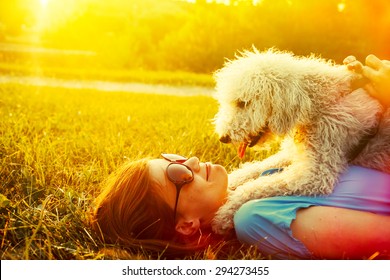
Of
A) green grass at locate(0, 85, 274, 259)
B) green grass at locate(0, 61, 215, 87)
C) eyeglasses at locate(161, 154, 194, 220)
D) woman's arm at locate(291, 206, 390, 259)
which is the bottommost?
green grass at locate(0, 61, 215, 87)

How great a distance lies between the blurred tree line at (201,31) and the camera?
7871 mm

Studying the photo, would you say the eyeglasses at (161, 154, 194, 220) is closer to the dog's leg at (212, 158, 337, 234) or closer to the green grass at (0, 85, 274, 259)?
the dog's leg at (212, 158, 337, 234)

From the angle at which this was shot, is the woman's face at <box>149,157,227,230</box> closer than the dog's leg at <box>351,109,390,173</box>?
No

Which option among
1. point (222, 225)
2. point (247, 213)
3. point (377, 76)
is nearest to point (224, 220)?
point (222, 225)

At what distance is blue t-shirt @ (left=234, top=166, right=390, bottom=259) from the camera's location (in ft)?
5.94

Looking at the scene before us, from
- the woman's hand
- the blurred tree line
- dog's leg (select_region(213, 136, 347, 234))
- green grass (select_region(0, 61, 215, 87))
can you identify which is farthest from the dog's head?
green grass (select_region(0, 61, 215, 87))

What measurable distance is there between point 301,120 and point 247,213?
0.50 metres

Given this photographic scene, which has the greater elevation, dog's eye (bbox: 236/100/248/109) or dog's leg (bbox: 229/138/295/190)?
dog's eye (bbox: 236/100/248/109)

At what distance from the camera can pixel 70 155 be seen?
9.92ft

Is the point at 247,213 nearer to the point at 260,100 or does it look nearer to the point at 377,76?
the point at 260,100

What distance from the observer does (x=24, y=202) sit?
7.22 feet

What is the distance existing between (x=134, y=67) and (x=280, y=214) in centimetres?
937

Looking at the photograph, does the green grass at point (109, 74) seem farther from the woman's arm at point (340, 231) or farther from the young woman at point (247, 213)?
the woman's arm at point (340, 231)
